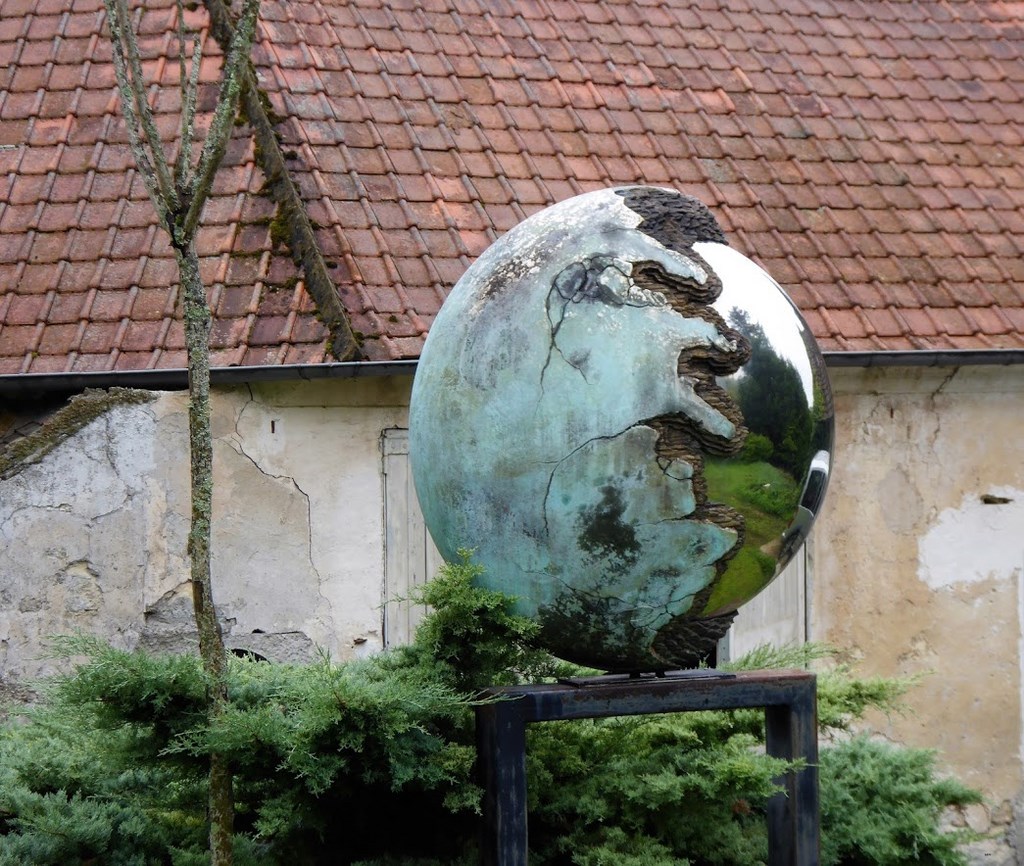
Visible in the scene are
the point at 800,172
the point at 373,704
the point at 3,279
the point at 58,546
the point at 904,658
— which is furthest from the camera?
the point at 800,172

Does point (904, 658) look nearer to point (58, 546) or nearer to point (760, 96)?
point (760, 96)

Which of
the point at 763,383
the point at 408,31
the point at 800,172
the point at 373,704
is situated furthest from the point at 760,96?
the point at 373,704

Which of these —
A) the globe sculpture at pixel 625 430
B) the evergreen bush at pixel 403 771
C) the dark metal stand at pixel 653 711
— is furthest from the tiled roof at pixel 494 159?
the dark metal stand at pixel 653 711

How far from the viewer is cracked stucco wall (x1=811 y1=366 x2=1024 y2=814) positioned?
802 centimetres

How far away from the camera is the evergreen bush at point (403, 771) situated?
425cm

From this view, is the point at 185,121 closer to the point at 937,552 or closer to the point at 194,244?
the point at 194,244

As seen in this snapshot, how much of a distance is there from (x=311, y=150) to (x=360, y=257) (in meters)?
0.76

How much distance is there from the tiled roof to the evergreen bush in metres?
2.53

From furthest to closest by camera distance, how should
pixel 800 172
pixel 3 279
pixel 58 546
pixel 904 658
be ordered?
pixel 800 172
pixel 904 658
pixel 3 279
pixel 58 546

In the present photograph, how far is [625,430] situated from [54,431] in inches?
145

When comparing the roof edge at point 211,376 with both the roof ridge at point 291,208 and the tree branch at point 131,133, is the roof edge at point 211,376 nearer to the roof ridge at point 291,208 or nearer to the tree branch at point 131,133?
the roof ridge at point 291,208

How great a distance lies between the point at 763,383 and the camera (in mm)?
4312

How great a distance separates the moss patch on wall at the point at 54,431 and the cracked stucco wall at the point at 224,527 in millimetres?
37

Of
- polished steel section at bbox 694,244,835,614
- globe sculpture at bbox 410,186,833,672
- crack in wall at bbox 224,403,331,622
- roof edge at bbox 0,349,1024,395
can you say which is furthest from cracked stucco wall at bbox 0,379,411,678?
polished steel section at bbox 694,244,835,614
